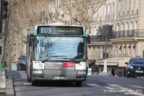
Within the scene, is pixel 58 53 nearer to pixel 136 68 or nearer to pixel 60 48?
pixel 60 48

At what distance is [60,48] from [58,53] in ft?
0.72

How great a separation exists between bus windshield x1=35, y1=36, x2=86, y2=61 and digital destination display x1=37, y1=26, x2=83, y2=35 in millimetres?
213

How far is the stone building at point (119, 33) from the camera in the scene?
77.2 metres

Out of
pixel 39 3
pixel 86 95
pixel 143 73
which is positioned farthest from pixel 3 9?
pixel 39 3

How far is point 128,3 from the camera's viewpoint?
81.8 meters

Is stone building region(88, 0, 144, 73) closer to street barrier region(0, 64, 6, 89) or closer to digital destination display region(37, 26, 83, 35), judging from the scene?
digital destination display region(37, 26, 83, 35)

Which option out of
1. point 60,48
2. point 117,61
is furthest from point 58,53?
point 117,61

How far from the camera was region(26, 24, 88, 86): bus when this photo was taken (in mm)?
29719

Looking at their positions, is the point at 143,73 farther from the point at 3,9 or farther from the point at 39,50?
the point at 3,9

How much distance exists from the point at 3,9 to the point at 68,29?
16.5 ft

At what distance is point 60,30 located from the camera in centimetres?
3020

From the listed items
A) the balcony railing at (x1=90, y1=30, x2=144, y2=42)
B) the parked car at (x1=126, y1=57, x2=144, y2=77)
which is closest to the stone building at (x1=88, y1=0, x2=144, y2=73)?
the balcony railing at (x1=90, y1=30, x2=144, y2=42)

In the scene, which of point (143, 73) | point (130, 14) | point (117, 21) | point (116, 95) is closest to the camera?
point (116, 95)

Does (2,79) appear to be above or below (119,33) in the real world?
below
